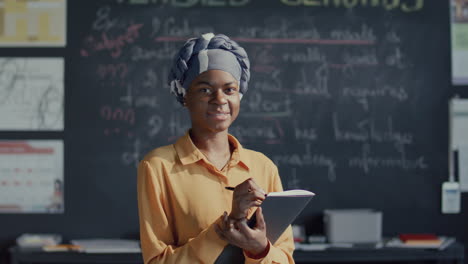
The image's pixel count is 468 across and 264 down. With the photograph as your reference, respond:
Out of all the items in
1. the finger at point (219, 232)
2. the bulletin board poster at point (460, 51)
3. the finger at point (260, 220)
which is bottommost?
the finger at point (219, 232)

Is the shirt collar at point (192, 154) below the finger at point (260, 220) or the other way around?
the other way around

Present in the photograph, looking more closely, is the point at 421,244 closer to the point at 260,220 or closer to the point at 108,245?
the point at 108,245

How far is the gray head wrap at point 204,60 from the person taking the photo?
4.25 ft

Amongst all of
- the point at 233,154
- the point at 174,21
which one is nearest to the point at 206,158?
the point at 233,154

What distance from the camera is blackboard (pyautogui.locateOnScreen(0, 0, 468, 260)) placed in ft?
11.1

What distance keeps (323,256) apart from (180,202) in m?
2.05

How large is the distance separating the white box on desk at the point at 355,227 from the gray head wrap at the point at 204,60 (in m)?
2.06

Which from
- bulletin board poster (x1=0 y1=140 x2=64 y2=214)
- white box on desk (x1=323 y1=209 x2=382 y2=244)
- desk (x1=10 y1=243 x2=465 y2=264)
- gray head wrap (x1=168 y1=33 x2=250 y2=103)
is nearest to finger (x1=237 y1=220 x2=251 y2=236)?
gray head wrap (x1=168 y1=33 x2=250 y2=103)

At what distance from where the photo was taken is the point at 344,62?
11.3 ft

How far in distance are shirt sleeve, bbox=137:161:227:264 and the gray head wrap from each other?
0.61ft

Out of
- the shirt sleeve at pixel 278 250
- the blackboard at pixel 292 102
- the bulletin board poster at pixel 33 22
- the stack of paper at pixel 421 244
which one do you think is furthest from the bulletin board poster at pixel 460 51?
the shirt sleeve at pixel 278 250

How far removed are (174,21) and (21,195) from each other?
121 centimetres

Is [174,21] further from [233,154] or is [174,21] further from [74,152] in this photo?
[233,154]

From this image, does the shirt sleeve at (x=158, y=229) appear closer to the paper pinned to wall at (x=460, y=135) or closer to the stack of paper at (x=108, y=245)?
the stack of paper at (x=108, y=245)
